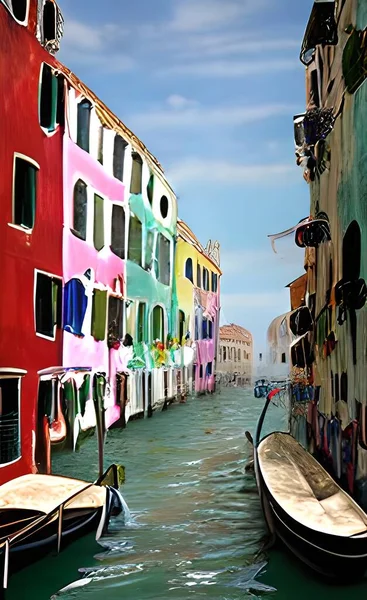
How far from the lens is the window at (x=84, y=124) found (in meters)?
9.73

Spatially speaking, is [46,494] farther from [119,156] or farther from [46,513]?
[119,156]

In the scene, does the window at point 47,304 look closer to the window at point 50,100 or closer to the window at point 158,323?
the window at point 50,100

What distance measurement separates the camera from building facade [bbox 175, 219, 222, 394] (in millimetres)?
18797

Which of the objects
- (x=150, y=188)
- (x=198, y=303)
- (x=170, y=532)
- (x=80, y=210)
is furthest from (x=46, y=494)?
(x=198, y=303)

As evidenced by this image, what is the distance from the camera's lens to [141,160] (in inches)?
521

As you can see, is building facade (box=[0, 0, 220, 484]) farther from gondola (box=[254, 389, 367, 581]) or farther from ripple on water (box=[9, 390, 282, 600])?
gondola (box=[254, 389, 367, 581])

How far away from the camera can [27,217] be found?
303 inches

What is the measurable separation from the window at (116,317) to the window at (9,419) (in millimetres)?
4386

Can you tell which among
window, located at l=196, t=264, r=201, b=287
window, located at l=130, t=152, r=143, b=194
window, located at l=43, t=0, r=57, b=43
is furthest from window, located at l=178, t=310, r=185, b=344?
window, located at l=43, t=0, r=57, b=43

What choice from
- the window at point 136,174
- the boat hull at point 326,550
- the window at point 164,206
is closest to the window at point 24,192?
the boat hull at point 326,550

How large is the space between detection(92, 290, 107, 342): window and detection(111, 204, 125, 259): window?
0.92m

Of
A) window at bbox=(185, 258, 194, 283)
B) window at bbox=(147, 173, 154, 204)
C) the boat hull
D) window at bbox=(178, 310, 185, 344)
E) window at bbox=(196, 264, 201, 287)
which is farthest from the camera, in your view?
window at bbox=(196, 264, 201, 287)

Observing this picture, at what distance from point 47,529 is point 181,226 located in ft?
42.6

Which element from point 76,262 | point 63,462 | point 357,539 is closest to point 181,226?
point 76,262
